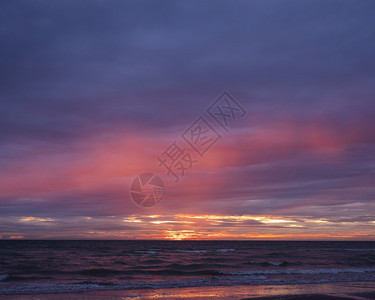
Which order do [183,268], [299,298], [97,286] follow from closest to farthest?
[299,298]
[97,286]
[183,268]

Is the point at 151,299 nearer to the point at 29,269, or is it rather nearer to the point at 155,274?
the point at 155,274

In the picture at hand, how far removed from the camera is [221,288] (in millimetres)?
21656

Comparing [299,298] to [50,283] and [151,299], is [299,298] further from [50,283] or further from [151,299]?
[50,283]

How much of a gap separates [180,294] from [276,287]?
253 inches

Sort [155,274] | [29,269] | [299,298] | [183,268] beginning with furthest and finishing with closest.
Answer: [183,268] < [29,269] < [155,274] < [299,298]

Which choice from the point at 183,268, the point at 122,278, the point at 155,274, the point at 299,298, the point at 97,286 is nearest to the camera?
the point at 299,298

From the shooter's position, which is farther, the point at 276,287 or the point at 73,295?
the point at 276,287

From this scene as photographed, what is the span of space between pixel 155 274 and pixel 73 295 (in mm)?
11996

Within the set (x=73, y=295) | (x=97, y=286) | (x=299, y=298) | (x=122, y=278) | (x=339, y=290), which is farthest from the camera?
(x=122, y=278)

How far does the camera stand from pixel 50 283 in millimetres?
23688

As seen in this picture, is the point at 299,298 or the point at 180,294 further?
the point at 180,294

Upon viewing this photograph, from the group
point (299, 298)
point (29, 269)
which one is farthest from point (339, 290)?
point (29, 269)

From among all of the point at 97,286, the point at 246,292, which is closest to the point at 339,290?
the point at 246,292

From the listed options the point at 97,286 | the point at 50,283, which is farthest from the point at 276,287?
the point at 50,283
